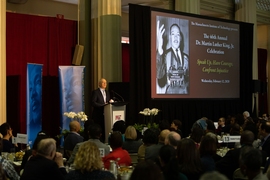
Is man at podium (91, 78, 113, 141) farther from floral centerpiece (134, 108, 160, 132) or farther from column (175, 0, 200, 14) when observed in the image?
column (175, 0, 200, 14)

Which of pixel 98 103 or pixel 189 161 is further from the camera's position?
pixel 98 103

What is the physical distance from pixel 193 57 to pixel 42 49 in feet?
12.5

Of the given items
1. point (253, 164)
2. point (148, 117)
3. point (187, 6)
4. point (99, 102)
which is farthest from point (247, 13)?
point (253, 164)

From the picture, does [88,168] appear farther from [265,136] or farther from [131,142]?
[265,136]

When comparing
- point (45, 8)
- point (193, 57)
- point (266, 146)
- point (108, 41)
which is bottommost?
point (266, 146)

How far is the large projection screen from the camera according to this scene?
11477 mm

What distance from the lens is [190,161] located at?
411 centimetres

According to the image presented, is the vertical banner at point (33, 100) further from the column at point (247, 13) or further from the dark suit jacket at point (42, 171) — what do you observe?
the column at point (247, 13)

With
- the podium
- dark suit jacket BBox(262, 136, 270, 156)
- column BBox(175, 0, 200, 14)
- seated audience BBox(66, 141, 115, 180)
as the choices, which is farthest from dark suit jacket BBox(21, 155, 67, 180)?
column BBox(175, 0, 200, 14)

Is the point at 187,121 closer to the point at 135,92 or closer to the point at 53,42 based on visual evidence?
the point at 135,92

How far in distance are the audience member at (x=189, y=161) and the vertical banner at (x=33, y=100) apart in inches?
243

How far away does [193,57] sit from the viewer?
40.9 ft

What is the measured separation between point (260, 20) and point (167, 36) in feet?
24.3

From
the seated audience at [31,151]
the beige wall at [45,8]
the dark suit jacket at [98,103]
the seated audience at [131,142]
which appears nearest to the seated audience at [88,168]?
the seated audience at [31,151]
